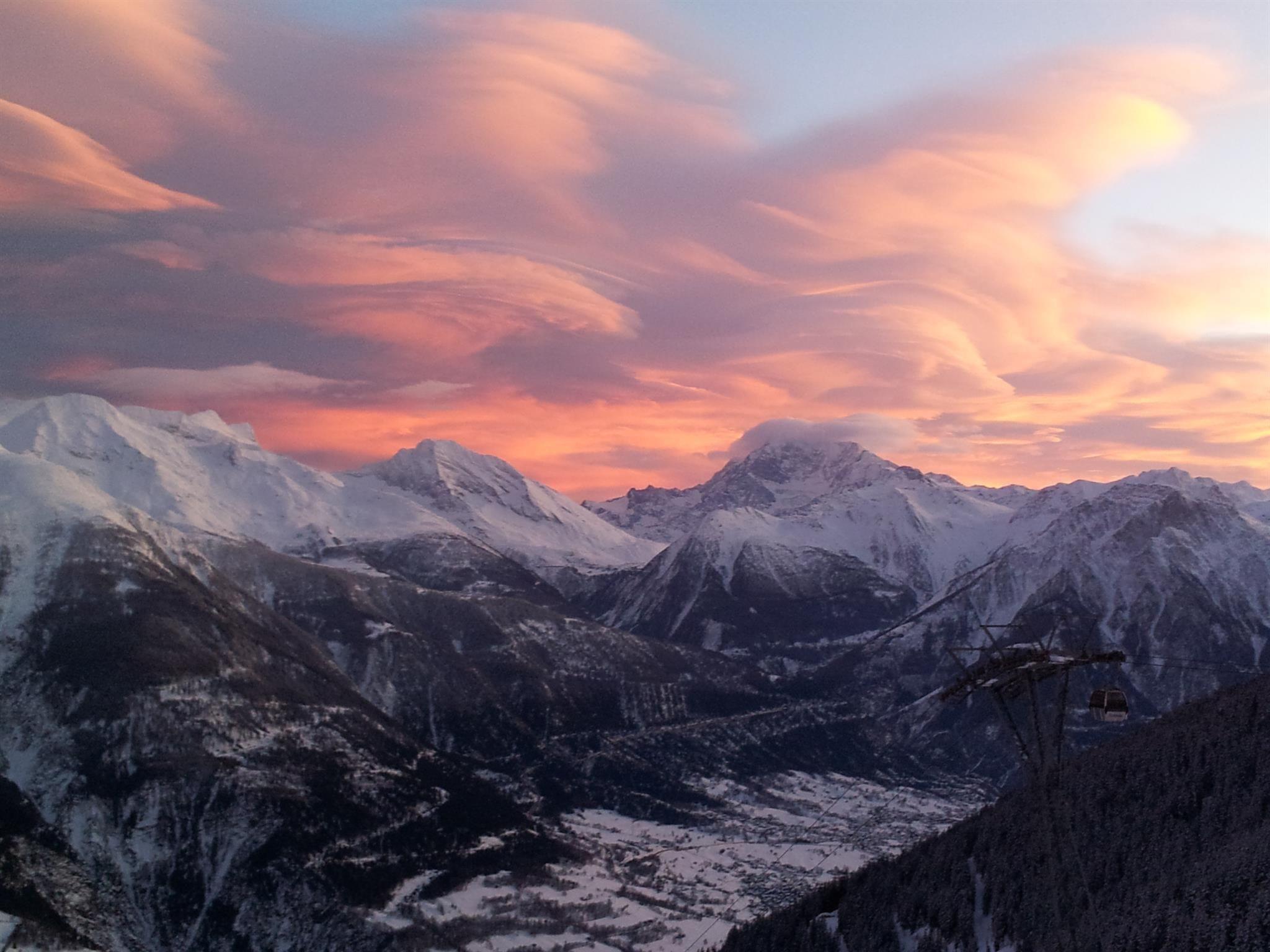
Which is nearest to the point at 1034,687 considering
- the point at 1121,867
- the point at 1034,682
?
the point at 1034,682

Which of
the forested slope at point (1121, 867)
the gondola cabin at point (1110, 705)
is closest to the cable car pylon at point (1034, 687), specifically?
the gondola cabin at point (1110, 705)

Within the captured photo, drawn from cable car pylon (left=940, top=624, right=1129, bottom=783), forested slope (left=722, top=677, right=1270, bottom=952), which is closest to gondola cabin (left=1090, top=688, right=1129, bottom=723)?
cable car pylon (left=940, top=624, right=1129, bottom=783)

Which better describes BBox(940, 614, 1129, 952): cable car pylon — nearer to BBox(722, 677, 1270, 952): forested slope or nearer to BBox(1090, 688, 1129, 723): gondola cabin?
BBox(1090, 688, 1129, 723): gondola cabin

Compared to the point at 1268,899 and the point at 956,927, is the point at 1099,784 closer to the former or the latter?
the point at 956,927

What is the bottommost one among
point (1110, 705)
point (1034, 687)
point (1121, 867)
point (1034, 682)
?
point (1121, 867)

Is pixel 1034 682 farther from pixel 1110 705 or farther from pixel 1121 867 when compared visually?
pixel 1121 867

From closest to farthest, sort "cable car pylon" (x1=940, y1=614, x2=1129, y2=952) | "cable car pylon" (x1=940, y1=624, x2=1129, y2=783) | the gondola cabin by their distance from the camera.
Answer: "cable car pylon" (x1=940, y1=614, x2=1129, y2=952) → "cable car pylon" (x1=940, y1=624, x2=1129, y2=783) → the gondola cabin
